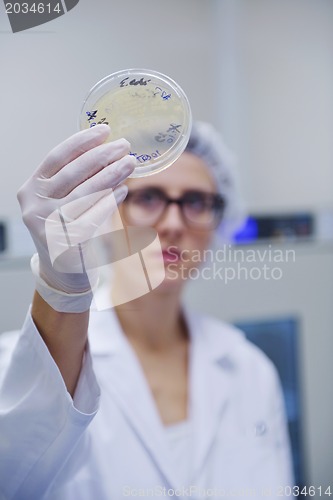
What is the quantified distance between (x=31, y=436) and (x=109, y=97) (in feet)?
1.61

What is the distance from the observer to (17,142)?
34.4 inches

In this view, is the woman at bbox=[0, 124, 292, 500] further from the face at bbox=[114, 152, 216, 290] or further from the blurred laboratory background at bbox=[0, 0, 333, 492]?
the blurred laboratory background at bbox=[0, 0, 333, 492]

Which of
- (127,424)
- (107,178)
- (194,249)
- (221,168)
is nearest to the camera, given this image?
(107,178)

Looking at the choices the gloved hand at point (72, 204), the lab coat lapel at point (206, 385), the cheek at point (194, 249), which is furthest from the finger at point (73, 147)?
the lab coat lapel at point (206, 385)

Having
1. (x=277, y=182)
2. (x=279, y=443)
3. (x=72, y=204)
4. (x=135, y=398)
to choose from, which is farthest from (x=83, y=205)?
(x=277, y=182)

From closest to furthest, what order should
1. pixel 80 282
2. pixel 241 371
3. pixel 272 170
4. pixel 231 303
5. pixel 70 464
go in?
pixel 80 282
pixel 70 464
pixel 241 371
pixel 231 303
pixel 272 170

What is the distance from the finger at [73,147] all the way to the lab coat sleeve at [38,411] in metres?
0.22

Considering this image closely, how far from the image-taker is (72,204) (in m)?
0.63

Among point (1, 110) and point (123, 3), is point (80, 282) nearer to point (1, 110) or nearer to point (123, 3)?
point (1, 110)

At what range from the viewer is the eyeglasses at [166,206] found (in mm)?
1000

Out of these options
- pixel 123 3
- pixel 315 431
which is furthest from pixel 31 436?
pixel 315 431

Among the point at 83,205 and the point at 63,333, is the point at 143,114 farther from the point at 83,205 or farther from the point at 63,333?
the point at 63,333

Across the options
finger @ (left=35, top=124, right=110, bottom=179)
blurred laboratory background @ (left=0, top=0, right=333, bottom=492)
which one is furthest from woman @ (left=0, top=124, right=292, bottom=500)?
blurred laboratory background @ (left=0, top=0, right=333, bottom=492)

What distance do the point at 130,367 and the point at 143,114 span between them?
0.59 meters
